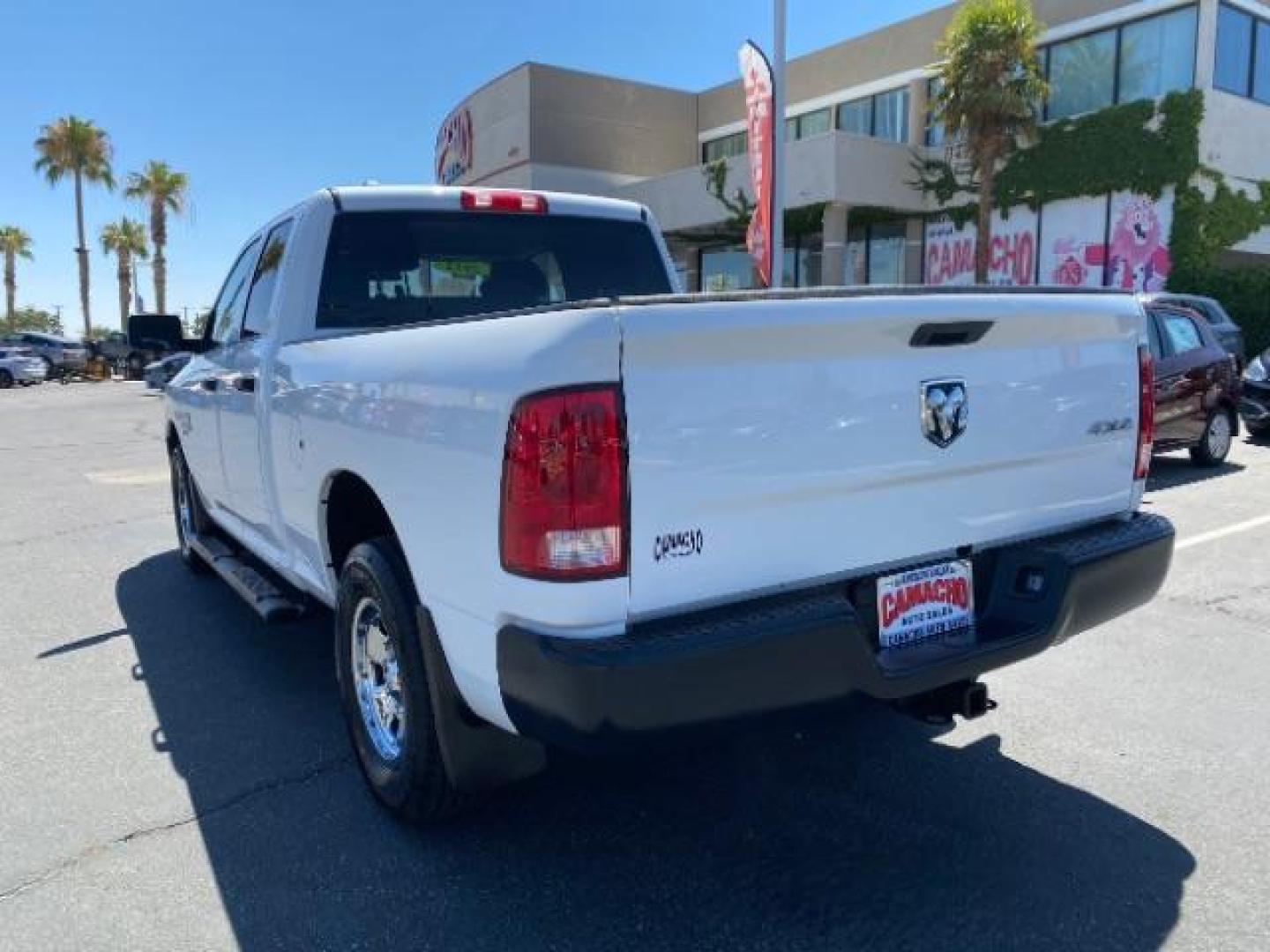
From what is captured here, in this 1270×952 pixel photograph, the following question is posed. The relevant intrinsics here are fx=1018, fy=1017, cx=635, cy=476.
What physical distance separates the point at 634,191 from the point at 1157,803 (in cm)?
2950

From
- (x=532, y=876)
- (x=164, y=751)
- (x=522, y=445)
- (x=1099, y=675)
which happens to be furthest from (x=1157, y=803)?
(x=164, y=751)

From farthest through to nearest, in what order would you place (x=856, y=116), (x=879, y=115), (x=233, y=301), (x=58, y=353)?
(x=58, y=353) → (x=856, y=116) → (x=879, y=115) → (x=233, y=301)

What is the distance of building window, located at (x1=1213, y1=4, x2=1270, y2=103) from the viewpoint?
2134 cm

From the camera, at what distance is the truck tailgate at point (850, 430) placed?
2.35 meters

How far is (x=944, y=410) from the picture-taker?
9.21 feet

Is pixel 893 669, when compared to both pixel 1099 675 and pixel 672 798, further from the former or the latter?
pixel 1099 675

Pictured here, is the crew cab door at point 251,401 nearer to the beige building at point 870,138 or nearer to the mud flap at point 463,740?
the mud flap at point 463,740

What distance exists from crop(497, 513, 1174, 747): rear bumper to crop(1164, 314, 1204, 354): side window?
330 inches

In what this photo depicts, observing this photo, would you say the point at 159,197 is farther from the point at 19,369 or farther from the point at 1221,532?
the point at 1221,532

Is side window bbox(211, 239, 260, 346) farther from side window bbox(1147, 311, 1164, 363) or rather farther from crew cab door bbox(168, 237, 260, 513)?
side window bbox(1147, 311, 1164, 363)

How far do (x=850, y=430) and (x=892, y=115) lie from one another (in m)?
27.5

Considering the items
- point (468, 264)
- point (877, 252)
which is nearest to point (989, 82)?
point (877, 252)

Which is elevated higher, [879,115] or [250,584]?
[879,115]

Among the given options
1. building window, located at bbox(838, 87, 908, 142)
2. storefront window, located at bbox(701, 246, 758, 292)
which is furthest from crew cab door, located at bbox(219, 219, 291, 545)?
storefront window, located at bbox(701, 246, 758, 292)
